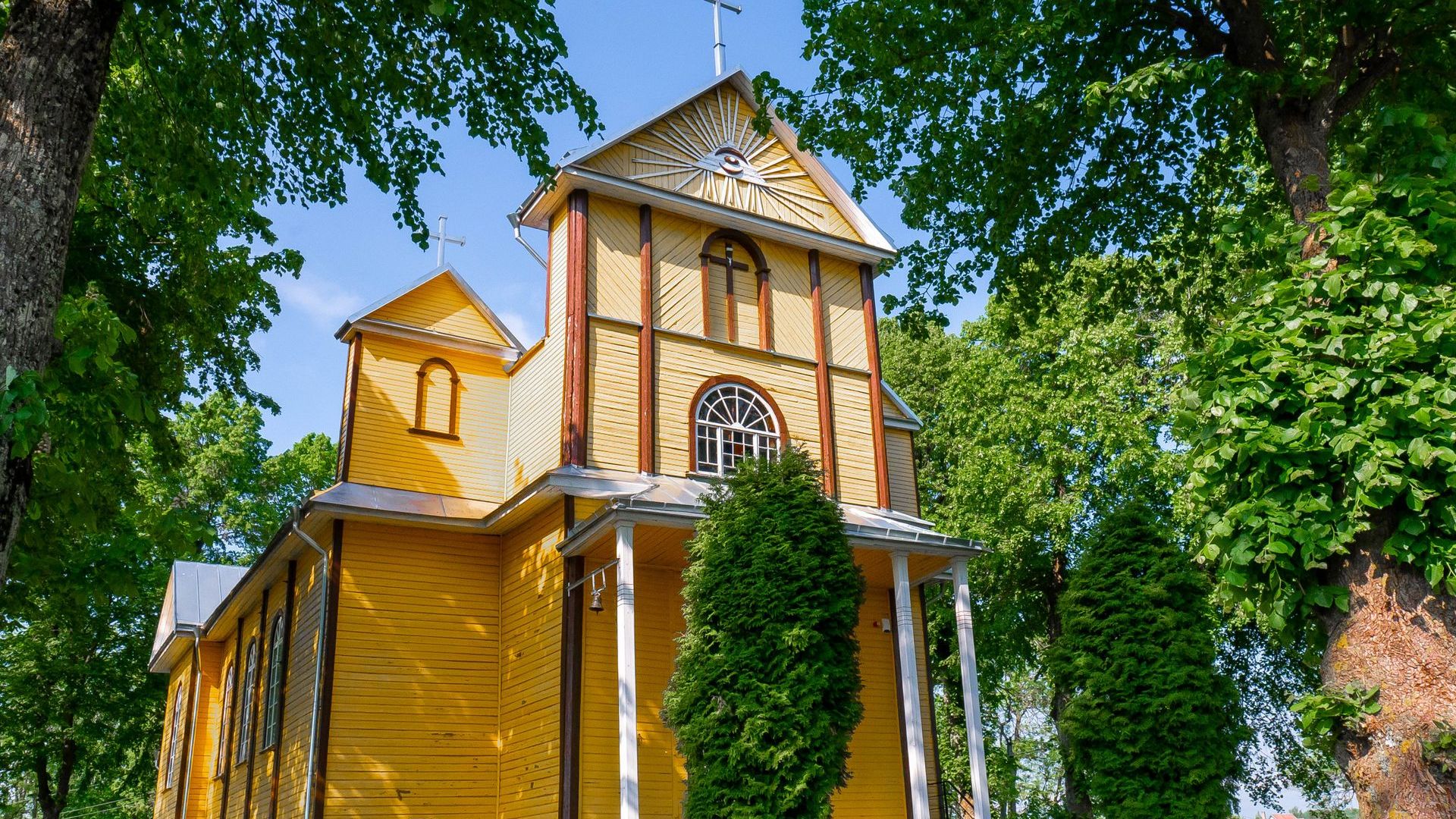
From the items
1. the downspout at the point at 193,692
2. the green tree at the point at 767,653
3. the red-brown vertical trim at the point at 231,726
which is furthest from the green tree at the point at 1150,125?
the downspout at the point at 193,692

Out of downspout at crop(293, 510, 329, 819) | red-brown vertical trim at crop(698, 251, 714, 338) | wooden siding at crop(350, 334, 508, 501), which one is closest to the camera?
downspout at crop(293, 510, 329, 819)

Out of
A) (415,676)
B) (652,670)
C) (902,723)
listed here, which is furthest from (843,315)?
(415,676)

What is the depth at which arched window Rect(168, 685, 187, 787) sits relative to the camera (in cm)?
2167

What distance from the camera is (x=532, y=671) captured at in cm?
1323

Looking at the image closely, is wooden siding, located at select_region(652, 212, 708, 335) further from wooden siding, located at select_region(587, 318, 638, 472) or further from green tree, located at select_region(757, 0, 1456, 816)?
green tree, located at select_region(757, 0, 1456, 816)

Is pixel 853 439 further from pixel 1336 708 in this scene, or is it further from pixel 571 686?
pixel 1336 708

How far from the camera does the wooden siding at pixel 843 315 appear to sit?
54.0 ft

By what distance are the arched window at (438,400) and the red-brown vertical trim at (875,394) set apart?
20.2ft

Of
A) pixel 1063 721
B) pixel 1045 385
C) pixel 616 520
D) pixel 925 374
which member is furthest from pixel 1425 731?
pixel 925 374

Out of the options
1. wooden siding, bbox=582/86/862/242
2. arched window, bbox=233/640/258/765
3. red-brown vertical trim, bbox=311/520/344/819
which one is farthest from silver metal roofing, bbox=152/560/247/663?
wooden siding, bbox=582/86/862/242

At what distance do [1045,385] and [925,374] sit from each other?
21.4ft

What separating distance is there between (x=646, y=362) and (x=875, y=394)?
3838 millimetres

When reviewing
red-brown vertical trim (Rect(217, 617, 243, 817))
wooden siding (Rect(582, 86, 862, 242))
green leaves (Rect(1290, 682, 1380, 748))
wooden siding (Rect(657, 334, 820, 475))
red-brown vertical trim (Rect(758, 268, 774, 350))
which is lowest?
green leaves (Rect(1290, 682, 1380, 748))

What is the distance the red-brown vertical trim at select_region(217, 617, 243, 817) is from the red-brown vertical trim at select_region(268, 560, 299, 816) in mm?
3013
